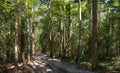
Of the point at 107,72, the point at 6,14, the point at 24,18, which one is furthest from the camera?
the point at 24,18

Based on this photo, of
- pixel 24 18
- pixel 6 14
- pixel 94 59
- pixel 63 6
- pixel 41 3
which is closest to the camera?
pixel 94 59

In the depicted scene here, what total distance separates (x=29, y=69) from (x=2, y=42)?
8189 mm

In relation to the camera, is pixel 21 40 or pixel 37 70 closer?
pixel 37 70

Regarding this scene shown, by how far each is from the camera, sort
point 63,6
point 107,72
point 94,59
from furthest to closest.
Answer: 1. point 63,6
2. point 94,59
3. point 107,72

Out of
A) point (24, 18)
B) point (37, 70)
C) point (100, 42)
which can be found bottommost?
point (37, 70)

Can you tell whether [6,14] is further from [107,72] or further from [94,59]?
[107,72]

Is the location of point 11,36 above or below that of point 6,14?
below

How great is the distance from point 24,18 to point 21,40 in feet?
9.34

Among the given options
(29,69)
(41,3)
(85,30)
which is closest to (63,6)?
(41,3)

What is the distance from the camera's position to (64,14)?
3394 centimetres

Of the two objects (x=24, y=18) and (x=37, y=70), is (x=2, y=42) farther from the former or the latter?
(x=37, y=70)

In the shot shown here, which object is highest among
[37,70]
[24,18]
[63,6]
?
[63,6]

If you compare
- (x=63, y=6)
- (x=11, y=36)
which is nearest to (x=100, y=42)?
(x=63, y=6)

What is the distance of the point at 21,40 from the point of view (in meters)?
27.4
